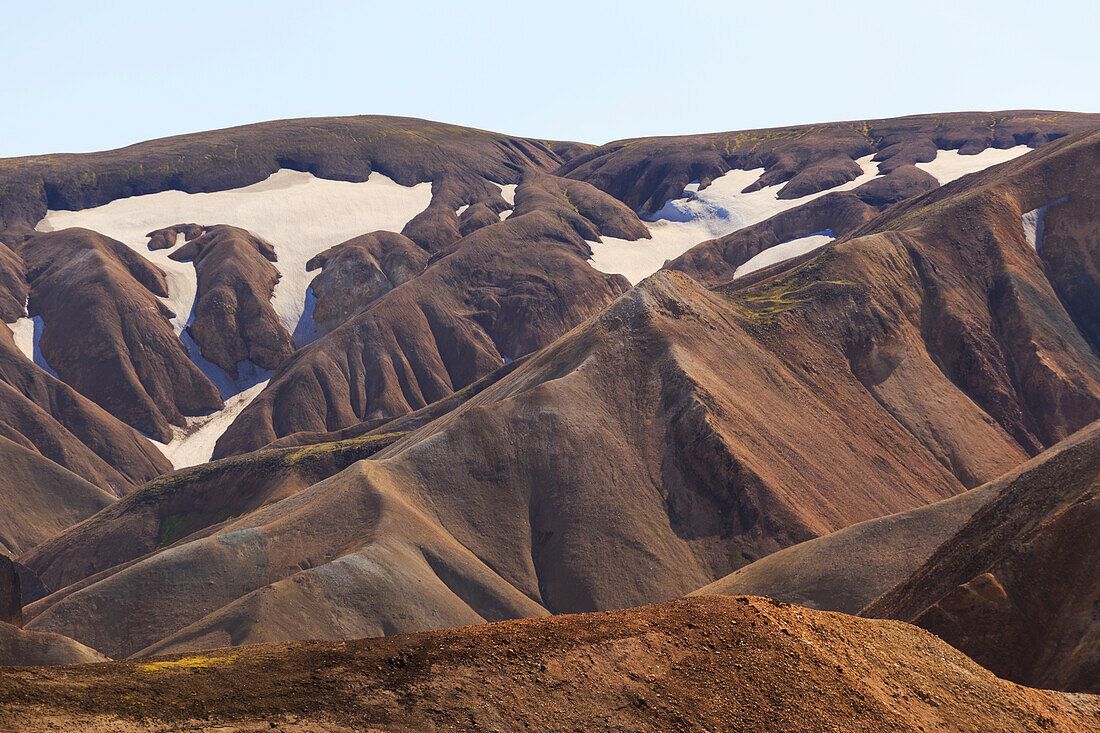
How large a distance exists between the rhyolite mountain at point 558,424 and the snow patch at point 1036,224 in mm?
249

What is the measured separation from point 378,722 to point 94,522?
274 feet

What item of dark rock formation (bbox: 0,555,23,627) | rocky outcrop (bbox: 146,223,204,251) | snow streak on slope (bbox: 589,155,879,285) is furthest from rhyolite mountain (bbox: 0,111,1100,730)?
snow streak on slope (bbox: 589,155,879,285)

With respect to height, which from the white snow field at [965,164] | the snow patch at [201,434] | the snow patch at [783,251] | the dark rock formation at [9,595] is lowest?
the snow patch at [201,434]

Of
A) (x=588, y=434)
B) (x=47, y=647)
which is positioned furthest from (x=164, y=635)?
(x=588, y=434)

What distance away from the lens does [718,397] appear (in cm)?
7881

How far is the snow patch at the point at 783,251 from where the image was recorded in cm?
16738

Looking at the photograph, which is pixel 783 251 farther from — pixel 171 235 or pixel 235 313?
pixel 171 235

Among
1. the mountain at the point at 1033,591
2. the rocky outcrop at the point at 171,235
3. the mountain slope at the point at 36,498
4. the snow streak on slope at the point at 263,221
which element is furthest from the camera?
the rocky outcrop at the point at 171,235

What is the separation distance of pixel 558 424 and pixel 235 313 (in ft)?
315

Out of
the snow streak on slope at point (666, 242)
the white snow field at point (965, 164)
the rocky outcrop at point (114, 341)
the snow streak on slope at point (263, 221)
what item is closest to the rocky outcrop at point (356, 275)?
the snow streak on slope at point (263, 221)

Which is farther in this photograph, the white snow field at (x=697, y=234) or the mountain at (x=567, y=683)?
the white snow field at (x=697, y=234)

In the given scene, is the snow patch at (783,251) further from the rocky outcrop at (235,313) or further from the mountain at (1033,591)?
the mountain at (1033,591)

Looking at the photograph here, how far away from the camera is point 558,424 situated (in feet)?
250

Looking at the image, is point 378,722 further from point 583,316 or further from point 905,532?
point 583,316
